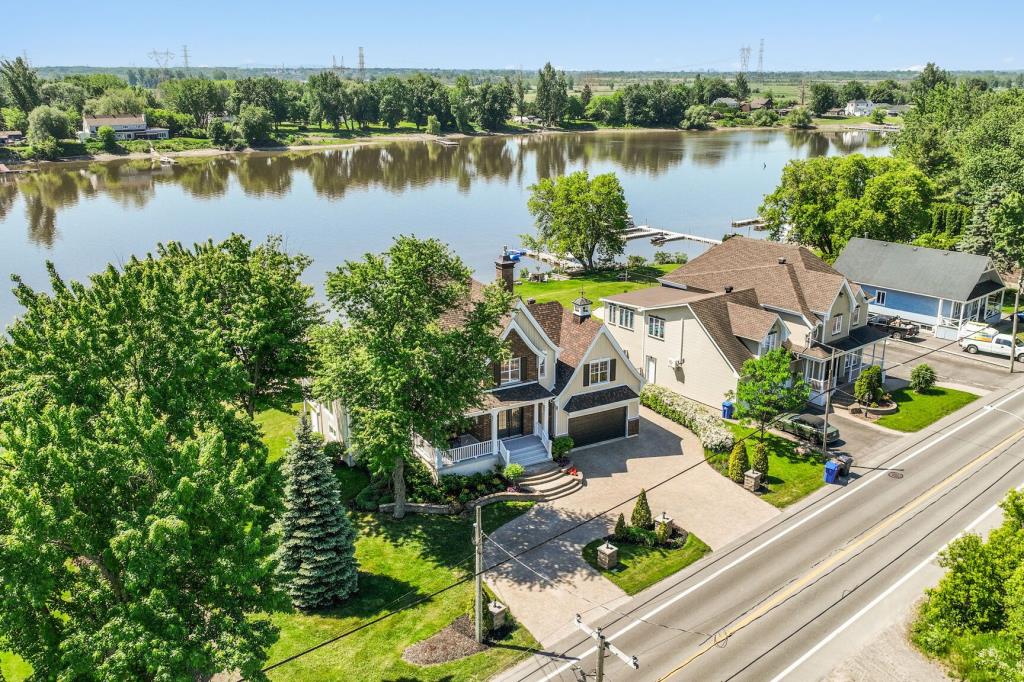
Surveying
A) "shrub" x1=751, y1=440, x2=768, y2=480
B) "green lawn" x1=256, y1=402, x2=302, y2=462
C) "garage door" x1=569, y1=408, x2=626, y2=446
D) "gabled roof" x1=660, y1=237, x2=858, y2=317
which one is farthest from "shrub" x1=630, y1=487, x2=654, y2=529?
"gabled roof" x1=660, y1=237, x2=858, y2=317

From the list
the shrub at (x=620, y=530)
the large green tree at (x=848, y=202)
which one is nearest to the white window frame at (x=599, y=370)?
the shrub at (x=620, y=530)

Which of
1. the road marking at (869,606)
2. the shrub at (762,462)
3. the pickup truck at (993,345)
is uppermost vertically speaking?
the pickup truck at (993,345)

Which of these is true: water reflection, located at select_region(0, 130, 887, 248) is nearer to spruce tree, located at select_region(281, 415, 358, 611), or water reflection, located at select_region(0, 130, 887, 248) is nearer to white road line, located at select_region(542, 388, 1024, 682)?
spruce tree, located at select_region(281, 415, 358, 611)

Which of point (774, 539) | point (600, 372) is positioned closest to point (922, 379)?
point (600, 372)

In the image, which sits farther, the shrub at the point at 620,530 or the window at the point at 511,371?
the window at the point at 511,371

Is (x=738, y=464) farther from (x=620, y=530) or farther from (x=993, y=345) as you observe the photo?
(x=993, y=345)

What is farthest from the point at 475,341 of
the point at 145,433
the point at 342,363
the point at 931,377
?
the point at 931,377

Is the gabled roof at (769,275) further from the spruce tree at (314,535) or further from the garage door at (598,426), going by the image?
the spruce tree at (314,535)
